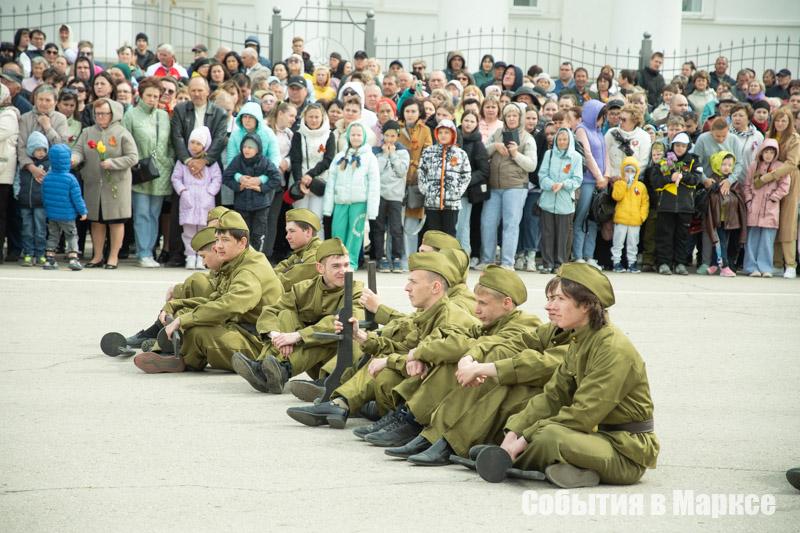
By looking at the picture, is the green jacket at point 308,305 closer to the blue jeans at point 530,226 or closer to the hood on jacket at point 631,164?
the blue jeans at point 530,226

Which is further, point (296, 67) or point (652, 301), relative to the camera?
point (296, 67)

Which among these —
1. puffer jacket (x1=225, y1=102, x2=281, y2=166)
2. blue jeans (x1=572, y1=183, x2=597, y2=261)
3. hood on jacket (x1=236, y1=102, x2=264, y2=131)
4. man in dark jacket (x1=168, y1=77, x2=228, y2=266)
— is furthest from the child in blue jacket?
blue jeans (x1=572, y1=183, x2=597, y2=261)

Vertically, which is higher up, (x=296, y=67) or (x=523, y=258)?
(x=296, y=67)

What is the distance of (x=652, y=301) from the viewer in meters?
13.7

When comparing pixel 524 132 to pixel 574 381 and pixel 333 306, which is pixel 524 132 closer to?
pixel 333 306

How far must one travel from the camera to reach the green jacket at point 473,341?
22.9ft

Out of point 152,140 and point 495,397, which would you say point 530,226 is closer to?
point 152,140

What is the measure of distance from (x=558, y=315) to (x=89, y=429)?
292 cm

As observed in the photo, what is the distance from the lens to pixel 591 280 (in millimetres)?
6402

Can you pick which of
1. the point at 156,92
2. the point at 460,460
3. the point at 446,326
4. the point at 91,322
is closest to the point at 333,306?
the point at 446,326

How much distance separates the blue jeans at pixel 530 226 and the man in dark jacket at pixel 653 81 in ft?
18.0

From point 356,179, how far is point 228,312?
578cm

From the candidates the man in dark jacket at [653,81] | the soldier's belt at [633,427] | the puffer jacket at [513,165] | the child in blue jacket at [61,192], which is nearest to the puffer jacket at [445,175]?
the puffer jacket at [513,165]

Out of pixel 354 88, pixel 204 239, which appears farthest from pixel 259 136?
pixel 204 239
